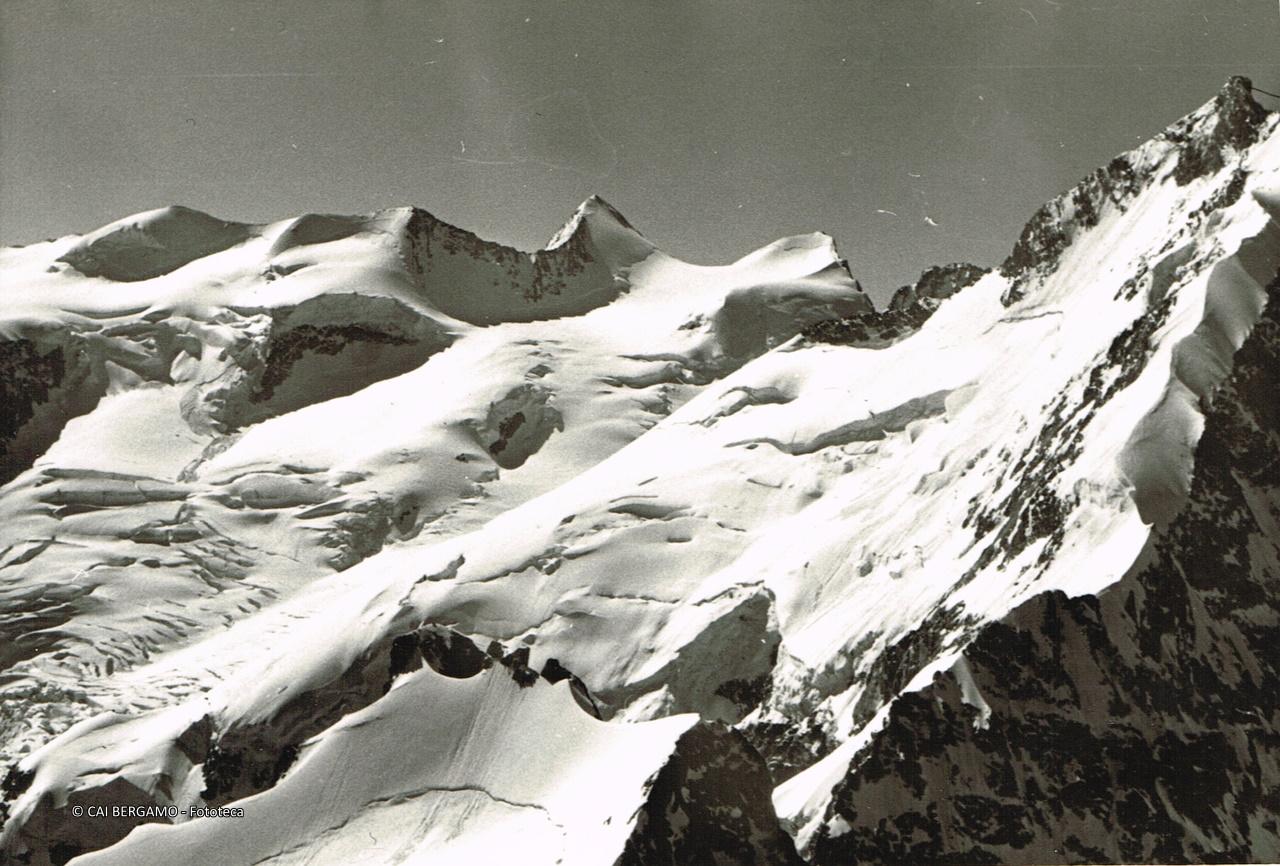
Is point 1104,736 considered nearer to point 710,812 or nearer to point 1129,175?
point 710,812

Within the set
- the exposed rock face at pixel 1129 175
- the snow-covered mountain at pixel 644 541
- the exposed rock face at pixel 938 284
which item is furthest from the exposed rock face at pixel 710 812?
the exposed rock face at pixel 938 284

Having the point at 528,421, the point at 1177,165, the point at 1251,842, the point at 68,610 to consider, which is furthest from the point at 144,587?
the point at 1251,842

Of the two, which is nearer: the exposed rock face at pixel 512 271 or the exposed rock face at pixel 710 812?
the exposed rock face at pixel 710 812

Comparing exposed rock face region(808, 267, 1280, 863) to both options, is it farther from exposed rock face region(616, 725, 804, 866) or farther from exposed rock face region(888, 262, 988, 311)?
exposed rock face region(888, 262, 988, 311)

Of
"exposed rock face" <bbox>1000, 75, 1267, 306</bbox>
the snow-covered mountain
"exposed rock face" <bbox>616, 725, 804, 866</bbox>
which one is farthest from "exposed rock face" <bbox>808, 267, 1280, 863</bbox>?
"exposed rock face" <bbox>1000, 75, 1267, 306</bbox>

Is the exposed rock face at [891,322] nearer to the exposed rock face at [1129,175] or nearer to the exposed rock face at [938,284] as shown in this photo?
the exposed rock face at [938,284]

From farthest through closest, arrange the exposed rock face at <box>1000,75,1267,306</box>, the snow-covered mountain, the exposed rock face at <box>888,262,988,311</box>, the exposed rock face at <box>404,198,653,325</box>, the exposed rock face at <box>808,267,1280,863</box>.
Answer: the exposed rock face at <box>404,198,653,325</box> < the exposed rock face at <box>888,262,988,311</box> < the exposed rock face at <box>1000,75,1267,306</box> < the exposed rock face at <box>808,267,1280,863</box> < the snow-covered mountain

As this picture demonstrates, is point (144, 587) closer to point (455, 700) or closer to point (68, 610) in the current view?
point (68, 610)

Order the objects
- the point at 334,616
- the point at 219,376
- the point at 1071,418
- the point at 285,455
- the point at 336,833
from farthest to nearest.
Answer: the point at 219,376 < the point at 285,455 < the point at 334,616 < the point at 1071,418 < the point at 336,833
